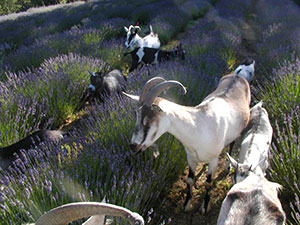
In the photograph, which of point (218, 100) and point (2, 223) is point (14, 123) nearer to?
point (2, 223)

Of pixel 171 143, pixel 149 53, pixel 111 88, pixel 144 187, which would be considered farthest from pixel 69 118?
pixel 144 187

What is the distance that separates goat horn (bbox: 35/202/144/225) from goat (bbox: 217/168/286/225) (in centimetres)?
76

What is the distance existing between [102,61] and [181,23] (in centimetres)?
502

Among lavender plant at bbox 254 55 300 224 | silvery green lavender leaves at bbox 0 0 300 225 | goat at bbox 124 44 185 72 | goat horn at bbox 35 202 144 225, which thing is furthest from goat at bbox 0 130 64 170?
goat at bbox 124 44 185 72

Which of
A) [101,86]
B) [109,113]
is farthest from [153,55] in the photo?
[109,113]

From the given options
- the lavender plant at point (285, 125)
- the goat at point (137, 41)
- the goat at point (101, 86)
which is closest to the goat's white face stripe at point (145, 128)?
the lavender plant at point (285, 125)

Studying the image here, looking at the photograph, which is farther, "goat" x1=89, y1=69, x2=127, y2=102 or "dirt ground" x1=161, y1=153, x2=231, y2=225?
"goat" x1=89, y1=69, x2=127, y2=102

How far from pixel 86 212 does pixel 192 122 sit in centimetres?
135

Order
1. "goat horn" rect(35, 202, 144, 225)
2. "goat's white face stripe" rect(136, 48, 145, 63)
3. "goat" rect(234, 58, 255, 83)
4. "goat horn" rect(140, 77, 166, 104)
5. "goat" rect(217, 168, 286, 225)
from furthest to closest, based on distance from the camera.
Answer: "goat's white face stripe" rect(136, 48, 145, 63), "goat" rect(234, 58, 255, 83), "goat horn" rect(140, 77, 166, 104), "goat" rect(217, 168, 286, 225), "goat horn" rect(35, 202, 144, 225)

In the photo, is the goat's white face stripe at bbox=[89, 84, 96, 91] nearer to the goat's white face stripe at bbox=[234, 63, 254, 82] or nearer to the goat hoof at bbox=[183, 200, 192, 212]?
the goat's white face stripe at bbox=[234, 63, 254, 82]

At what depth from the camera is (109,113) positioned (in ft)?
11.2

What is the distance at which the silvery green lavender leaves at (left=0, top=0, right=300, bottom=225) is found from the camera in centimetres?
214

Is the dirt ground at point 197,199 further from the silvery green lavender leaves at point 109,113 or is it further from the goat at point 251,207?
the goat at point 251,207

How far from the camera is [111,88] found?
480 centimetres
